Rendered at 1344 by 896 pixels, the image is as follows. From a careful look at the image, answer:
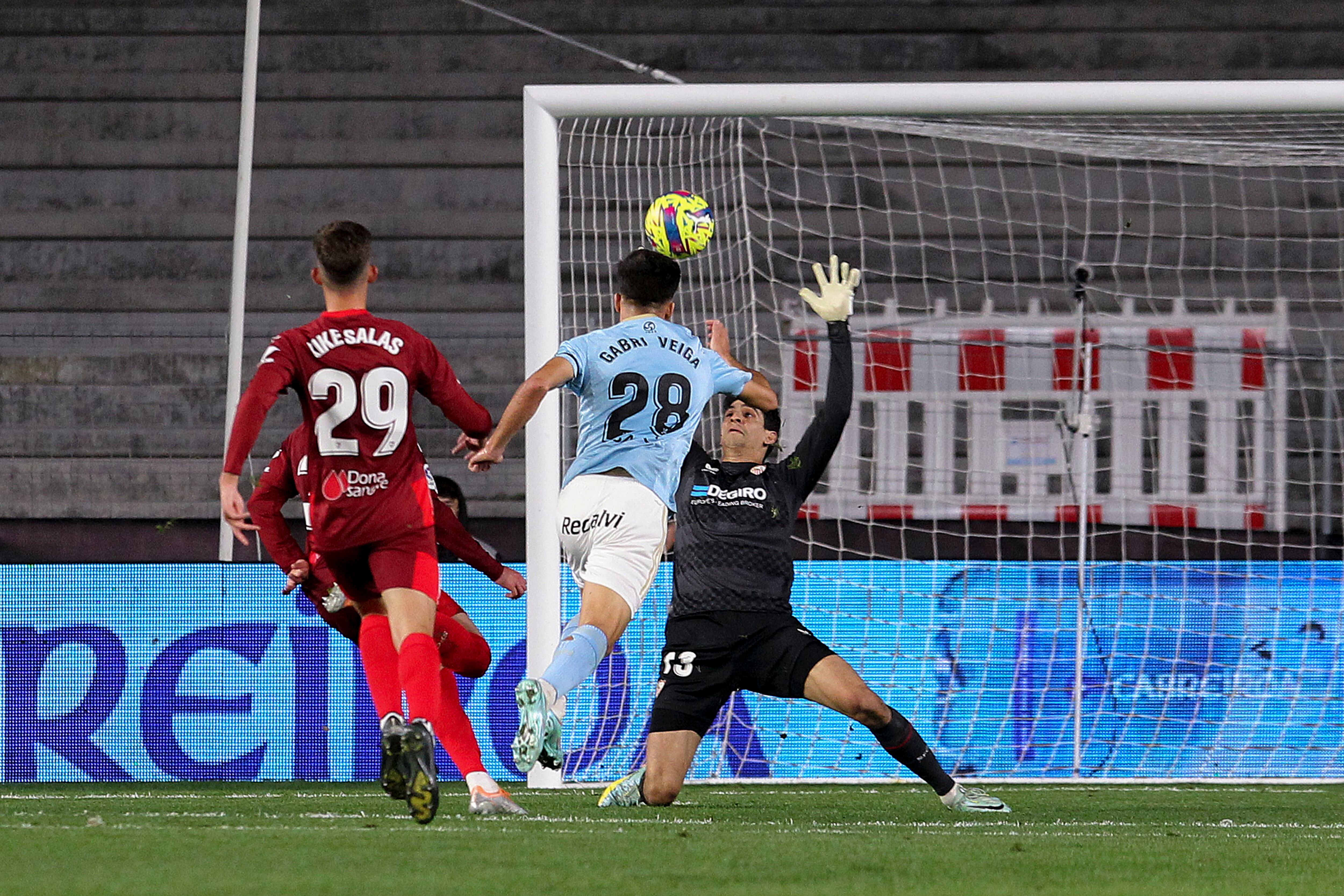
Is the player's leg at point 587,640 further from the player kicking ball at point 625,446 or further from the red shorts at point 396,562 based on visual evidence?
the red shorts at point 396,562

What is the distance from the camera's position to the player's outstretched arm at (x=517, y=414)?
465cm

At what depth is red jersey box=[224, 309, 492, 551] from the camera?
14.8 feet

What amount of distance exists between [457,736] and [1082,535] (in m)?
3.51

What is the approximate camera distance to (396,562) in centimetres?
464

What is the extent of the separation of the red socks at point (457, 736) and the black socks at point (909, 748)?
1.26m

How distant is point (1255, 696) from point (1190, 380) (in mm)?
2982

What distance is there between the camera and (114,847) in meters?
3.97

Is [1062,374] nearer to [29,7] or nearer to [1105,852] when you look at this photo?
[1105,852]

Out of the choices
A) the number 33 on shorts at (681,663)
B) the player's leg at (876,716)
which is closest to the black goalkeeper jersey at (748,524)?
the number 33 on shorts at (681,663)

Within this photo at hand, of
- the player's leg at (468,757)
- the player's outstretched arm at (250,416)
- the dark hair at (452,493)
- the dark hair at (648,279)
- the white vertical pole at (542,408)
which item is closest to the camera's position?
the player's outstretched arm at (250,416)

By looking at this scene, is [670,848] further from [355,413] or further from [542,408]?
[542,408]

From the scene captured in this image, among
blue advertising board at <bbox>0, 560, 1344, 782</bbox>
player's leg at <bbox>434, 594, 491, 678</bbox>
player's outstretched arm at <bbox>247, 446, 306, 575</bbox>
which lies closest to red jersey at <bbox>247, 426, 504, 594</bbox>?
player's outstretched arm at <bbox>247, 446, 306, 575</bbox>

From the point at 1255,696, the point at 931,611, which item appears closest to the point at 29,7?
the point at 931,611

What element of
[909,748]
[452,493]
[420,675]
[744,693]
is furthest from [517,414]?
[744,693]
